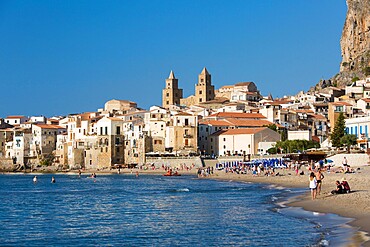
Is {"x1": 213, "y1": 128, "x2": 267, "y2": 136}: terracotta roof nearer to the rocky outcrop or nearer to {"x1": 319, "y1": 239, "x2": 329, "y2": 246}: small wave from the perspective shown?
the rocky outcrop

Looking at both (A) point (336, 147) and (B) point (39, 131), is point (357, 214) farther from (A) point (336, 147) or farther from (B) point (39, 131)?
(B) point (39, 131)

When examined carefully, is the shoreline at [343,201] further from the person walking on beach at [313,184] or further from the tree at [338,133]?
the tree at [338,133]

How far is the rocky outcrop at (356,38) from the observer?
122 m

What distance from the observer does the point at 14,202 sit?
37.2 metres

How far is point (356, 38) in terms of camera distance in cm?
12619

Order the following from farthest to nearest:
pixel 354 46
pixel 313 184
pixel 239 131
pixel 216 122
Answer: pixel 354 46 → pixel 216 122 → pixel 239 131 → pixel 313 184

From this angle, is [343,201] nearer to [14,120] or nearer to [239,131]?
[239,131]

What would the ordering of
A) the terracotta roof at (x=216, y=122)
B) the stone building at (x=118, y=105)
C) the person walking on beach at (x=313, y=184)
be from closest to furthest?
the person walking on beach at (x=313, y=184) < the terracotta roof at (x=216, y=122) < the stone building at (x=118, y=105)

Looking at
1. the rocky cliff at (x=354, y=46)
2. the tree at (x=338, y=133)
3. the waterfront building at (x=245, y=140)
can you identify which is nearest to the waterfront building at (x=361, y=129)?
the tree at (x=338, y=133)

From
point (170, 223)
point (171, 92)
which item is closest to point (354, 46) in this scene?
point (171, 92)

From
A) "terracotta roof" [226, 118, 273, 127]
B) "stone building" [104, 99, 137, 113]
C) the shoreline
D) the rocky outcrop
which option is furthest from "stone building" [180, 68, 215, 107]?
the shoreline

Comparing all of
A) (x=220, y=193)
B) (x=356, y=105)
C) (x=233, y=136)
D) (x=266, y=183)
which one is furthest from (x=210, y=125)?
(x=220, y=193)

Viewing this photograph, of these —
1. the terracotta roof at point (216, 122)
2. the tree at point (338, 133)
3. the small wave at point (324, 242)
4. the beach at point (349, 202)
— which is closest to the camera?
the small wave at point (324, 242)

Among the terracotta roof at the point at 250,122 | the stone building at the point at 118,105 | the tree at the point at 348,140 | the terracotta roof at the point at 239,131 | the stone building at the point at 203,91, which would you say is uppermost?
the stone building at the point at 203,91
